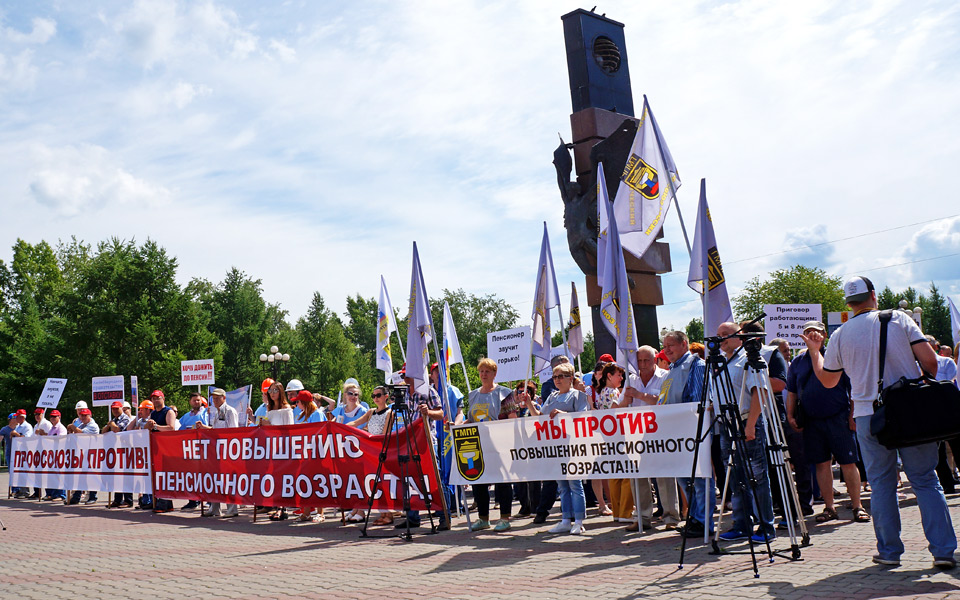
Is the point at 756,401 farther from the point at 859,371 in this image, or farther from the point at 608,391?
the point at 608,391

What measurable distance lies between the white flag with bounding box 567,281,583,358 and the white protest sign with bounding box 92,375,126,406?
14592 millimetres

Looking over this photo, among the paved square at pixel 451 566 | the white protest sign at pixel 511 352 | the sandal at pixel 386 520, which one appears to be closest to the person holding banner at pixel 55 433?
the paved square at pixel 451 566

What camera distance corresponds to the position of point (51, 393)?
22.8 m

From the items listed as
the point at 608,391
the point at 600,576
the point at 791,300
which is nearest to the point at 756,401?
the point at 600,576

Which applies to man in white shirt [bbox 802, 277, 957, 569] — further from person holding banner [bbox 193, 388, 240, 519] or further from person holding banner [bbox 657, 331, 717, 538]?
person holding banner [bbox 193, 388, 240, 519]

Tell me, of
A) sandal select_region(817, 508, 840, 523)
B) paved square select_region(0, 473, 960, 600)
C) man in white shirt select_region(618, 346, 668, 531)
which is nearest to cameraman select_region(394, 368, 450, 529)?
paved square select_region(0, 473, 960, 600)

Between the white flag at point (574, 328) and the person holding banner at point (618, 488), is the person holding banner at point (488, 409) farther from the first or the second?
the white flag at point (574, 328)

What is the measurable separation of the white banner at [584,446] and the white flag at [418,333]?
3.98 feet

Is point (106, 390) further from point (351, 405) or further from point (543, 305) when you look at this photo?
point (543, 305)

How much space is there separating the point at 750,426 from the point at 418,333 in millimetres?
4995

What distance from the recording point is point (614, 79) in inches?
753

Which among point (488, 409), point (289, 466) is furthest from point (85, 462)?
point (488, 409)

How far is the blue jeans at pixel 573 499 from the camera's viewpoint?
29.5ft

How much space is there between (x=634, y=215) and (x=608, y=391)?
222 centimetres
